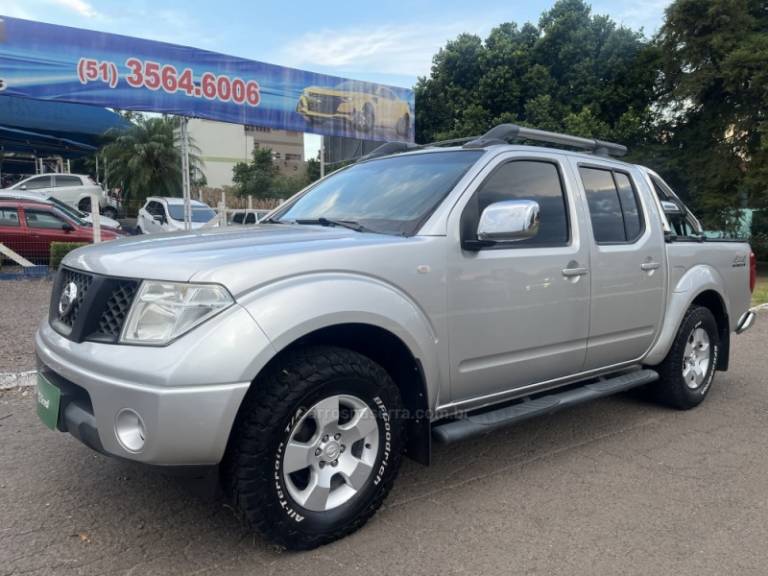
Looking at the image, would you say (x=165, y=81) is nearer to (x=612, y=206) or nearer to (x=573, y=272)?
(x=612, y=206)

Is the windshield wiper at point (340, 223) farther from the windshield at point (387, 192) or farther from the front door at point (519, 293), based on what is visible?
the front door at point (519, 293)

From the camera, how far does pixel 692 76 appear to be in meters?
17.4

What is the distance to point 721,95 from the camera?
1748 cm

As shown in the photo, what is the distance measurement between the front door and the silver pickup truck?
0.03 feet

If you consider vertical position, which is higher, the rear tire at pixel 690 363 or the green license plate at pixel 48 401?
the green license plate at pixel 48 401

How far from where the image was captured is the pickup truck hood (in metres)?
2.41

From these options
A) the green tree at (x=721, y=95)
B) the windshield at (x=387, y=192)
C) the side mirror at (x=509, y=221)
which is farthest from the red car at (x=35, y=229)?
the green tree at (x=721, y=95)

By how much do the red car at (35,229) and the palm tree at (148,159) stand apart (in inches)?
697

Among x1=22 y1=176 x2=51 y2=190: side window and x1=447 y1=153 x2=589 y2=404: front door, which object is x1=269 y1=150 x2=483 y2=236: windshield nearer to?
x1=447 y1=153 x2=589 y2=404: front door

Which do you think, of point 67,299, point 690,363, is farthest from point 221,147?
point 67,299

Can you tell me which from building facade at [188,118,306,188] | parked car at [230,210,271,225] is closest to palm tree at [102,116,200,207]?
parked car at [230,210,271,225]

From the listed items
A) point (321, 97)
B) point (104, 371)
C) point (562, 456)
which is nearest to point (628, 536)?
point (562, 456)

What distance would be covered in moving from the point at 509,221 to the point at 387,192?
0.86 meters

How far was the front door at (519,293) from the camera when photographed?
314 centimetres
